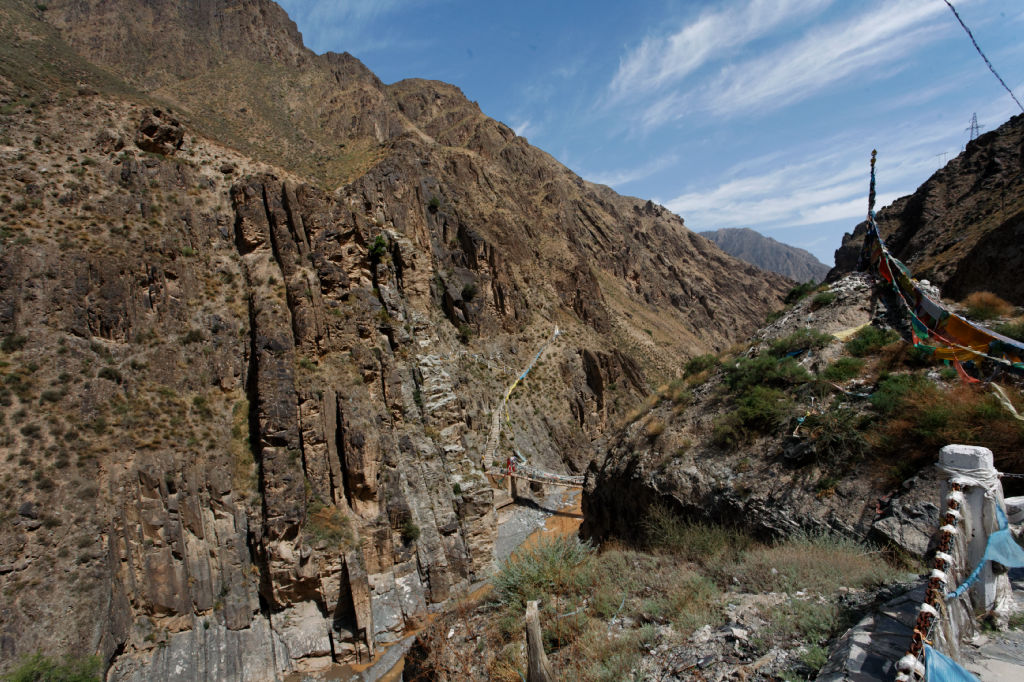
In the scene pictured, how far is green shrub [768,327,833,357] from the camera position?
1238cm

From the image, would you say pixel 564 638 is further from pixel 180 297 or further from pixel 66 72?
pixel 66 72

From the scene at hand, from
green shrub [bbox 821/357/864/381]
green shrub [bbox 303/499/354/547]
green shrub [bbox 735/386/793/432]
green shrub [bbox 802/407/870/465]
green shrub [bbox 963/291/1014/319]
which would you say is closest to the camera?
green shrub [bbox 802/407/870/465]

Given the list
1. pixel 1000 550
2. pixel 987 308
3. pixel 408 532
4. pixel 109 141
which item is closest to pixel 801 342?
pixel 987 308

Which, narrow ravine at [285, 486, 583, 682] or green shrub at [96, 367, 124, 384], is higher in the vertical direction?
green shrub at [96, 367, 124, 384]

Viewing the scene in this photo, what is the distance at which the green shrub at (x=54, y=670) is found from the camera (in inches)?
452

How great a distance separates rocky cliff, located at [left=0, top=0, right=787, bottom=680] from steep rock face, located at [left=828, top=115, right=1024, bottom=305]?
22697mm

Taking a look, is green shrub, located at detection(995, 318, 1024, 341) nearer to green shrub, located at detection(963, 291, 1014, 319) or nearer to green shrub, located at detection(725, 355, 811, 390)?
green shrub, located at detection(963, 291, 1014, 319)

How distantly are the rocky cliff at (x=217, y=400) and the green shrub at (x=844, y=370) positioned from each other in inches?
625

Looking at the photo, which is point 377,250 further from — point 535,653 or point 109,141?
point 535,653

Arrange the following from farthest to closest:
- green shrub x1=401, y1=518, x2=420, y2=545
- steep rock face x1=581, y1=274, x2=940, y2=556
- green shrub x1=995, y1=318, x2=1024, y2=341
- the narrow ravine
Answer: green shrub x1=401, y1=518, x2=420, y2=545, the narrow ravine, green shrub x1=995, y1=318, x2=1024, y2=341, steep rock face x1=581, y1=274, x2=940, y2=556

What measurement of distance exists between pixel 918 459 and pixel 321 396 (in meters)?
18.6

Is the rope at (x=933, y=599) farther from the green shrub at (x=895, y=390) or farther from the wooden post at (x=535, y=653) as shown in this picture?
the green shrub at (x=895, y=390)

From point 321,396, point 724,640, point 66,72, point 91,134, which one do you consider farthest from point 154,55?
point 724,640

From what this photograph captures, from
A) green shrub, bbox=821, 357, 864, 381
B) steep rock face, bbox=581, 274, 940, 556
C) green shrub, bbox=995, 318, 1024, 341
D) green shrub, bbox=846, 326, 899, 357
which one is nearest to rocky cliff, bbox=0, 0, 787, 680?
steep rock face, bbox=581, 274, 940, 556
